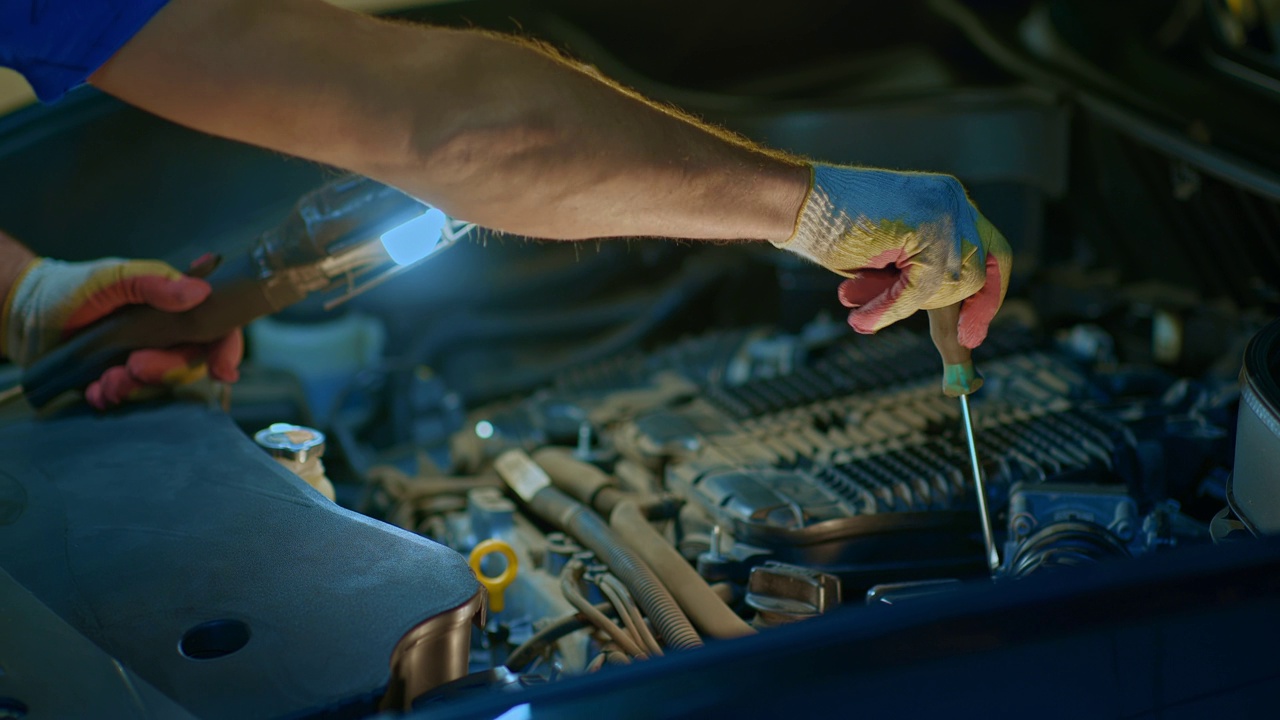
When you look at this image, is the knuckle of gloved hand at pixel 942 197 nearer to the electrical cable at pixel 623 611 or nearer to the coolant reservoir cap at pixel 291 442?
the electrical cable at pixel 623 611

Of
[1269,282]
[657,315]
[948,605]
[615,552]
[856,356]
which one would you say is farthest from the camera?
[657,315]

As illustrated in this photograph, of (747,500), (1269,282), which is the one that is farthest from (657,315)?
(1269,282)

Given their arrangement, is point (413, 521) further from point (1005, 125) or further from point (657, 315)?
point (1005, 125)

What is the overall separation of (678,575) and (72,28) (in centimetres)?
79

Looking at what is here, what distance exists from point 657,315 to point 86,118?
1.05 meters

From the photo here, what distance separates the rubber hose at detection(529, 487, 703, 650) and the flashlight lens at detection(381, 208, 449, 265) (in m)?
0.37

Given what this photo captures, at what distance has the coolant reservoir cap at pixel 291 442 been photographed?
130 cm

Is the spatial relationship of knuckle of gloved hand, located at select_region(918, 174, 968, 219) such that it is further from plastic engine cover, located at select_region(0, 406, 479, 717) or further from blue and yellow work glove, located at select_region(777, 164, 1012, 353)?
plastic engine cover, located at select_region(0, 406, 479, 717)

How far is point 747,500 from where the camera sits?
4.58 ft

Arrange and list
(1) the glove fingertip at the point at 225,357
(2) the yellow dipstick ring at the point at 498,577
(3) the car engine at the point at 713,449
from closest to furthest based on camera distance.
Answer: (3) the car engine at the point at 713,449 → (2) the yellow dipstick ring at the point at 498,577 → (1) the glove fingertip at the point at 225,357

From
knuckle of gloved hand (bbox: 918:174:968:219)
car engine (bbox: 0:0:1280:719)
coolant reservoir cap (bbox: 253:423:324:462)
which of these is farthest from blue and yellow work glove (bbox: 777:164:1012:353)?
coolant reservoir cap (bbox: 253:423:324:462)

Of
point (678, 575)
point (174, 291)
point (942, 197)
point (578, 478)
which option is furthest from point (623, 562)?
point (174, 291)

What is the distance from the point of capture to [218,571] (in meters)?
1.02

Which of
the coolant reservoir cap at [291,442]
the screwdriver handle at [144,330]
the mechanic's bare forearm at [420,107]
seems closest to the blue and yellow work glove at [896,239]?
the mechanic's bare forearm at [420,107]
